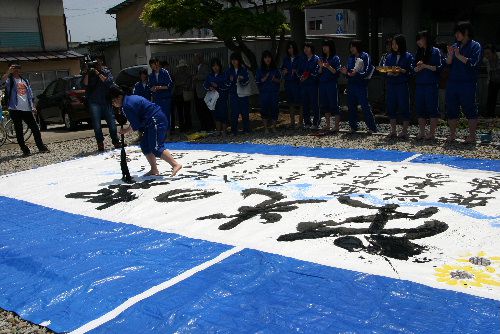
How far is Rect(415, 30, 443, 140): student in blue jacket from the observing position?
7035 mm

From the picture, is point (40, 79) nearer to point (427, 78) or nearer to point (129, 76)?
point (129, 76)

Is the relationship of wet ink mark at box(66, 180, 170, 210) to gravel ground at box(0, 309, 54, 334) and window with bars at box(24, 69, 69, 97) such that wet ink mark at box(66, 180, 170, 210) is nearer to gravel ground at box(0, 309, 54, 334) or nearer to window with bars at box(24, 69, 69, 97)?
gravel ground at box(0, 309, 54, 334)

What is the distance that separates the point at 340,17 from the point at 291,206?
1115 inches

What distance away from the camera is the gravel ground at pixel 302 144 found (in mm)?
6859

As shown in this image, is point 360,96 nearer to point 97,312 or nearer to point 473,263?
point 473,263

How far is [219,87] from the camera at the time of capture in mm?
9391

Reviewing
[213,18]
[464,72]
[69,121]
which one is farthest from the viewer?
[69,121]

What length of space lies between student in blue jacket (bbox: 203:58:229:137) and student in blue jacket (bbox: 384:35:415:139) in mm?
3155

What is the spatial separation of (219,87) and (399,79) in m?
3.43

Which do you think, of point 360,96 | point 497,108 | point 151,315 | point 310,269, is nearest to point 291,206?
point 310,269

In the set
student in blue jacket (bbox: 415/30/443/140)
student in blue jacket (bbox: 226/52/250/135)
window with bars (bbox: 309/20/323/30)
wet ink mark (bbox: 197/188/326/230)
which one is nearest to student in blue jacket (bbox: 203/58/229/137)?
student in blue jacket (bbox: 226/52/250/135)

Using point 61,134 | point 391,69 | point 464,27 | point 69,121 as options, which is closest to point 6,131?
point 61,134

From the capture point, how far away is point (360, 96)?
8.23 meters

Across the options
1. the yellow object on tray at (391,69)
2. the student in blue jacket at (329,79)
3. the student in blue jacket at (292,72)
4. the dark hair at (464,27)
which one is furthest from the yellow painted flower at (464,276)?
the student in blue jacket at (292,72)
